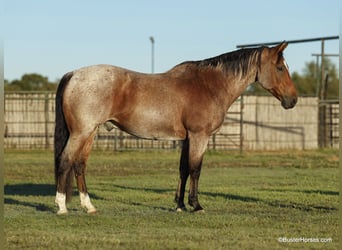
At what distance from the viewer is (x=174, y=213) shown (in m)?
10.3

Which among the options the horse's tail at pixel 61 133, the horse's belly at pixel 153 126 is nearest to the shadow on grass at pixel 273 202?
the horse's belly at pixel 153 126

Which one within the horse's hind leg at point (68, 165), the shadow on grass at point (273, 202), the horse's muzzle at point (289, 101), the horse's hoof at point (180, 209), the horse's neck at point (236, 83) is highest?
the horse's neck at point (236, 83)

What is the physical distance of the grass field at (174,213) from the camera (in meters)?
8.00

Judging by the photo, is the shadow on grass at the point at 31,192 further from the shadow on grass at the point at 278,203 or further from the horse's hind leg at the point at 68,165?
the shadow on grass at the point at 278,203

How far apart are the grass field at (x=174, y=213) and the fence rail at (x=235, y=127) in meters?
14.1

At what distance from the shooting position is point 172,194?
13.9 meters

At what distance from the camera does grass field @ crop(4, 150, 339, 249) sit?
8000 millimetres

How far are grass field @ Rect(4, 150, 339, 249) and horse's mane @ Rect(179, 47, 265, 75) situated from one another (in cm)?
225

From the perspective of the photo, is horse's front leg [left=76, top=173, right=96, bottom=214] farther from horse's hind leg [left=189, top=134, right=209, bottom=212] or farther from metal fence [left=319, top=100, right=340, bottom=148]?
metal fence [left=319, top=100, right=340, bottom=148]

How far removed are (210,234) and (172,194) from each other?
5.46m

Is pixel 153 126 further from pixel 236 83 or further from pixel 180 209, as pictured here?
pixel 236 83

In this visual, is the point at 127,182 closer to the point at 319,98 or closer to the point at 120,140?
the point at 120,140

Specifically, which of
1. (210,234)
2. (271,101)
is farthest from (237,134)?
(210,234)

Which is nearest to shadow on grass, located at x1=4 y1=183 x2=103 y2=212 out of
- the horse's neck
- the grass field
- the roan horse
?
Answer: the grass field
